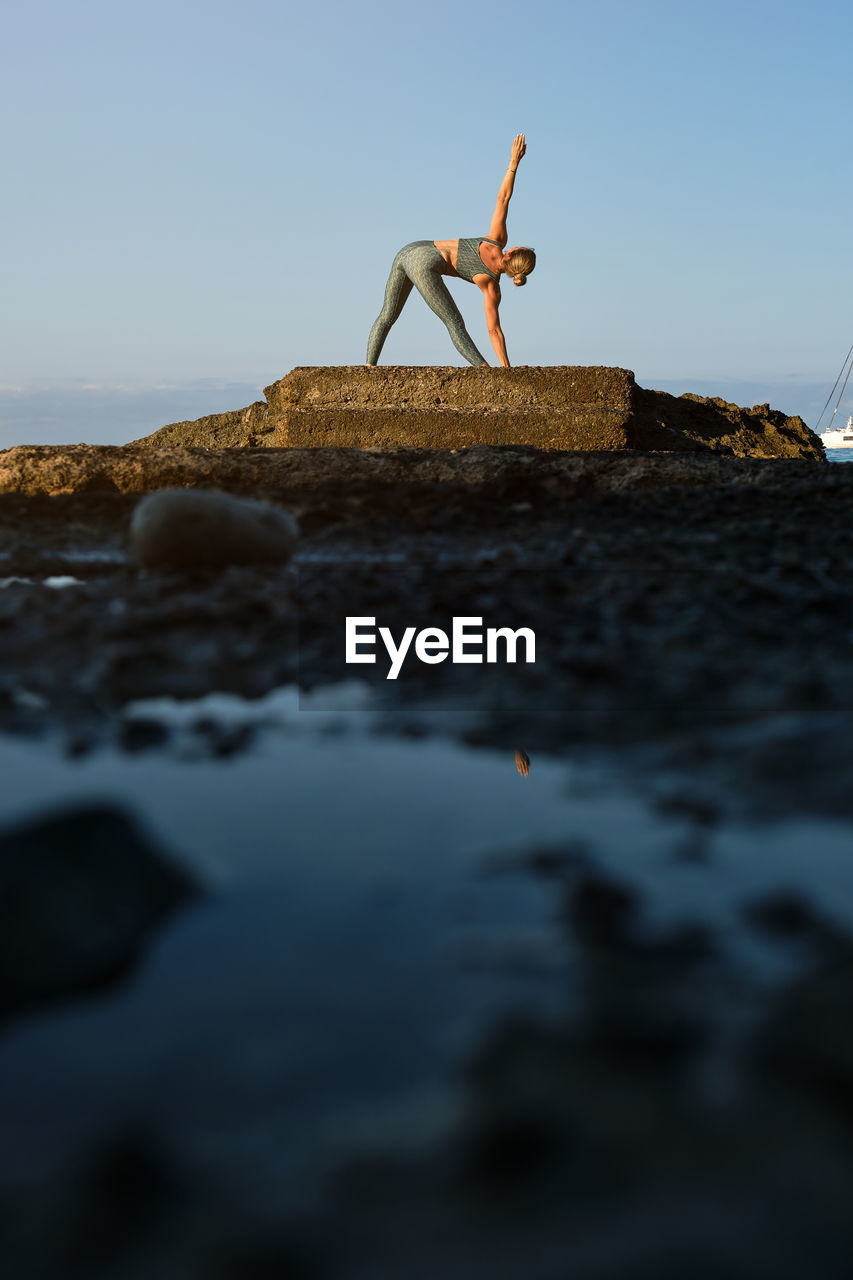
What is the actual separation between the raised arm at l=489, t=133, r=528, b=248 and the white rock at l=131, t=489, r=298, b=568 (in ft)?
24.4

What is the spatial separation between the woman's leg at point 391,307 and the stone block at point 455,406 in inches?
41.3

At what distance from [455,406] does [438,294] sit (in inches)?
64.5

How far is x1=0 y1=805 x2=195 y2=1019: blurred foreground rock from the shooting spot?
1249 mm

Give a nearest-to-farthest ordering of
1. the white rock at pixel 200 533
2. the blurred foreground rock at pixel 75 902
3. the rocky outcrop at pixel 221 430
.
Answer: the blurred foreground rock at pixel 75 902 < the white rock at pixel 200 533 < the rocky outcrop at pixel 221 430

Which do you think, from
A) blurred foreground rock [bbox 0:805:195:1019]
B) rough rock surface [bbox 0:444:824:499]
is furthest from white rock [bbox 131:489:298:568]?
blurred foreground rock [bbox 0:805:195:1019]

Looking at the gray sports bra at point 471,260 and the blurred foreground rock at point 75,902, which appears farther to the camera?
the gray sports bra at point 471,260

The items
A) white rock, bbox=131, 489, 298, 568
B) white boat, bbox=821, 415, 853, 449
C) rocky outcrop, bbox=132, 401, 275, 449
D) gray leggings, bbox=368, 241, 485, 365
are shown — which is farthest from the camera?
white boat, bbox=821, 415, 853, 449

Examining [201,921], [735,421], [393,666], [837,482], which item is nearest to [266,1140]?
[201,921]

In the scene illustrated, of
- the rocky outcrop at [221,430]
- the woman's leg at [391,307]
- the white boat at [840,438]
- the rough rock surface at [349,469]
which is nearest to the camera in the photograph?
the rough rock surface at [349,469]

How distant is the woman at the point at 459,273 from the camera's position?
34.2ft

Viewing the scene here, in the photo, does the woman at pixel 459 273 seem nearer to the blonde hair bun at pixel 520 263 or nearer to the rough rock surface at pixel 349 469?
the blonde hair bun at pixel 520 263

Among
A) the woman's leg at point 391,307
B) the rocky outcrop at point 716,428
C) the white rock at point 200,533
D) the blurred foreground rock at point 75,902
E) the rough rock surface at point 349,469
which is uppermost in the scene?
the woman's leg at point 391,307

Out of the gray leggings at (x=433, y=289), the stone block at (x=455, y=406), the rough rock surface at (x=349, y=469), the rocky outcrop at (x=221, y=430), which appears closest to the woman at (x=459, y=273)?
the gray leggings at (x=433, y=289)

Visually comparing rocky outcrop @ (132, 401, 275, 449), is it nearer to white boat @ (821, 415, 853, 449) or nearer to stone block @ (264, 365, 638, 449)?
stone block @ (264, 365, 638, 449)
